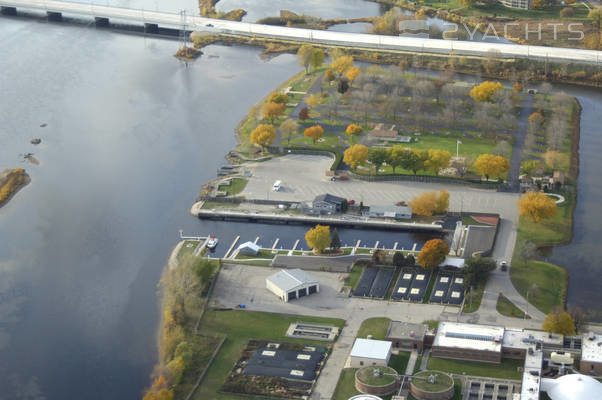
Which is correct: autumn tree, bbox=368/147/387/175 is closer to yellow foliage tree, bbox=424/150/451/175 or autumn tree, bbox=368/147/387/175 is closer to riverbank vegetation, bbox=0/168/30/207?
yellow foliage tree, bbox=424/150/451/175

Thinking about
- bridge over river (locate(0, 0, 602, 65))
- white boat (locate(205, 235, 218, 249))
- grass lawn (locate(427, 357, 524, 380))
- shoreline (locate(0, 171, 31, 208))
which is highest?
bridge over river (locate(0, 0, 602, 65))

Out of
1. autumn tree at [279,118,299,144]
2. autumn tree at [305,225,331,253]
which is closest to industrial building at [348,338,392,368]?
autumn tree at [305,225,331,253]

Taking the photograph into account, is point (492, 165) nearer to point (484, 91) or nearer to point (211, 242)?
point (484, 91)

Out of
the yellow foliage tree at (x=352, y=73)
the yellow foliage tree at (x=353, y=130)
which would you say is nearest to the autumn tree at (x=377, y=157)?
the yellow foliage tree at (x=353, y=130)

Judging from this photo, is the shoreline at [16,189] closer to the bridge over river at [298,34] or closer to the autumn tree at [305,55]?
the autumn tree at [305,55]

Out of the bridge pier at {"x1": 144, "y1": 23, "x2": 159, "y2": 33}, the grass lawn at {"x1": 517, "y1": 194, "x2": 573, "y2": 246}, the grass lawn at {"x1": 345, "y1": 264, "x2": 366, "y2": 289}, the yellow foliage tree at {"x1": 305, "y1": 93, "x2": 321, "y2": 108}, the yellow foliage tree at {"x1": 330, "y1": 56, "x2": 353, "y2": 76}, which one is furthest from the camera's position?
the bridge pier at {"x1": 144, "y1": 23, "x2": 159, "y2": 33}

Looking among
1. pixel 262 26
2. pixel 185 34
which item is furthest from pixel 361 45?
pixel 185 34

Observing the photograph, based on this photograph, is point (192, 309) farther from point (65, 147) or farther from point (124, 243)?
point (65, 147)

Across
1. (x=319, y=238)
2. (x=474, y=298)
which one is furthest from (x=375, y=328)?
(x=319, y=238)
